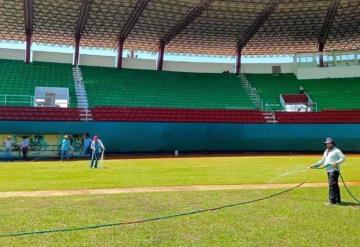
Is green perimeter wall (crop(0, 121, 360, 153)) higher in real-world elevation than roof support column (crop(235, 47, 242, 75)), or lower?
lower

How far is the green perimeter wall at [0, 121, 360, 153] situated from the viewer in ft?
133

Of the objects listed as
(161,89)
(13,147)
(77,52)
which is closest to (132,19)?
(161,89)

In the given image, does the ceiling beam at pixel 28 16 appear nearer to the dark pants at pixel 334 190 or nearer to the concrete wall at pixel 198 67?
the concrete wall at pixel 198 67

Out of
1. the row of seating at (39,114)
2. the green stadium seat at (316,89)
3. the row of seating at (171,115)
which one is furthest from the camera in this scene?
the green stadium seat at (316,89)

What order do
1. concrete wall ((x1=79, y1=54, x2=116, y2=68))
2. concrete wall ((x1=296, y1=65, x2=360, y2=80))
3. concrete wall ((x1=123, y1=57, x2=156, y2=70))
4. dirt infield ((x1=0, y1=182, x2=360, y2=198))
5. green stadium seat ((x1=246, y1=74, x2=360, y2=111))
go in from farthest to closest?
concrete wall ((x1=296, y1=65, x2=360, y2=80))
concrete wall ((x1=123, y1=57, x2=156, y2=70))
concrete wall ((x1=79, y1=54, x2=116, y2=68))
green stadium seat ((x1=246, y1=74, x2=360, y2=111))
dirt infield ((x1=0, y1=182, x2=360, y2=198))

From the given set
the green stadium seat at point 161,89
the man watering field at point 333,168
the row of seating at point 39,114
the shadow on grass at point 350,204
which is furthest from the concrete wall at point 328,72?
the shadow on grass at point 350,204

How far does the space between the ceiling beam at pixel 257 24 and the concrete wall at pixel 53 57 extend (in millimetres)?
21052

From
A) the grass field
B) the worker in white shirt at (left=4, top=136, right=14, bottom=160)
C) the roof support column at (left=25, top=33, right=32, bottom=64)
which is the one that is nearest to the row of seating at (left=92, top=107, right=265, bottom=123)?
the worker in white shirt at (left=4, top=136, right=14, bottom=160)

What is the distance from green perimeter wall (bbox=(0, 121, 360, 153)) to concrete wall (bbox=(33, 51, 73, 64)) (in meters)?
16.5

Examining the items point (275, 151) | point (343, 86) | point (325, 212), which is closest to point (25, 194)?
point (325, 212)

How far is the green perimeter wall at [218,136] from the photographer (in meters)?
40.5

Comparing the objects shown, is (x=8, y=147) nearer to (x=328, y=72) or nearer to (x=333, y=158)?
(x=333, y=158)

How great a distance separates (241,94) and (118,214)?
41.7m

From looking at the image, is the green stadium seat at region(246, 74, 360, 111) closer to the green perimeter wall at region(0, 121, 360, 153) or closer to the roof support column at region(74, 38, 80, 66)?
the green perimeter wall at region(0, 121, 360, 153)
